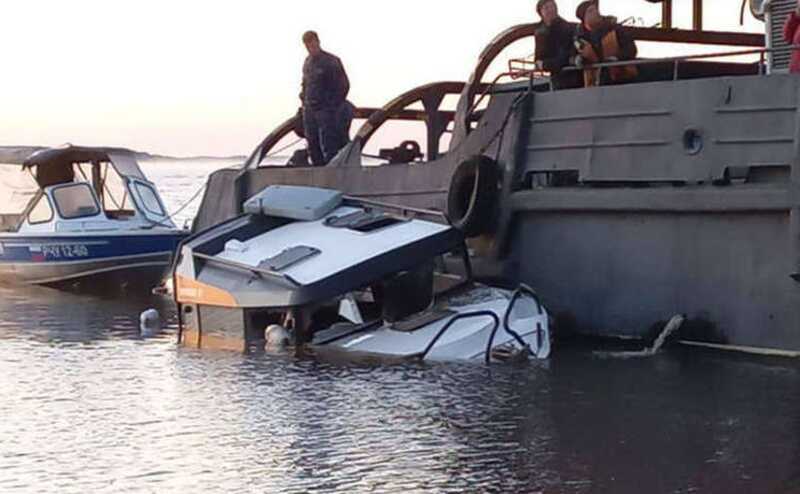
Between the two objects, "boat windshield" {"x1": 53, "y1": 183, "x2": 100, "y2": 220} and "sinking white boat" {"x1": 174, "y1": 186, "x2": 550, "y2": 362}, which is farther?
"boat windshield" {"x1": 53, "y1": 183, "x2": 100, "y2": 220}

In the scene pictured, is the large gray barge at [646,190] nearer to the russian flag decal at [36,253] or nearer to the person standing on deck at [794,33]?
the person standing on deck at [794,33]

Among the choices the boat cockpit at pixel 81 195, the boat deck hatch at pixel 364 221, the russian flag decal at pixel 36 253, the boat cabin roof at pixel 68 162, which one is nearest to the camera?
the boat deck hatch at pixel 364 221

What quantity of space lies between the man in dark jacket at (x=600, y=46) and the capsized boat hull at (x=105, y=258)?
9.39 meters

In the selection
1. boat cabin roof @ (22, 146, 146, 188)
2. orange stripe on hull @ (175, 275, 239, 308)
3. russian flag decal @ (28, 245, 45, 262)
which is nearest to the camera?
orange stripe on hull @ (175, 275, 239, 308)

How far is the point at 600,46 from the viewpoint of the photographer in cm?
1395

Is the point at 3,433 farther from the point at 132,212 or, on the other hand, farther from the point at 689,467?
the point at 132,212

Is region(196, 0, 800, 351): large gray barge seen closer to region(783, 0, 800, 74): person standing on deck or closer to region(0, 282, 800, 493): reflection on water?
region(783, 0, 800, 74): person standing on deck

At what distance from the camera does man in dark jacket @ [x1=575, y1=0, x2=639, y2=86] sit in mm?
13906

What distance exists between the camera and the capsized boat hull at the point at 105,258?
2170 centimetres

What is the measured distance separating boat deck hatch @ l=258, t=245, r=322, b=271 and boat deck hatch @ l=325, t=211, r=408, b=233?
531 mm

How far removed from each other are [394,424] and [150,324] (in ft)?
21.8

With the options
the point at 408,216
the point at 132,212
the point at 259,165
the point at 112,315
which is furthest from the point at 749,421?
the point at 132,212

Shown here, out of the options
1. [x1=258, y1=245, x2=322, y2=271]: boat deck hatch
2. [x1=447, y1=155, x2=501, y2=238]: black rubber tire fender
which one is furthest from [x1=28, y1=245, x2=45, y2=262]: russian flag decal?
[x1=258, y1=245, x2=322, y2=271]: boat deck hatch

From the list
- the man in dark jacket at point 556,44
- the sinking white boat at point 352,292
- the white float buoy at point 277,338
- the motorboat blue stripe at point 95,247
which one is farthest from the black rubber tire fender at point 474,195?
the motorboat blue stripe at point 95,247
